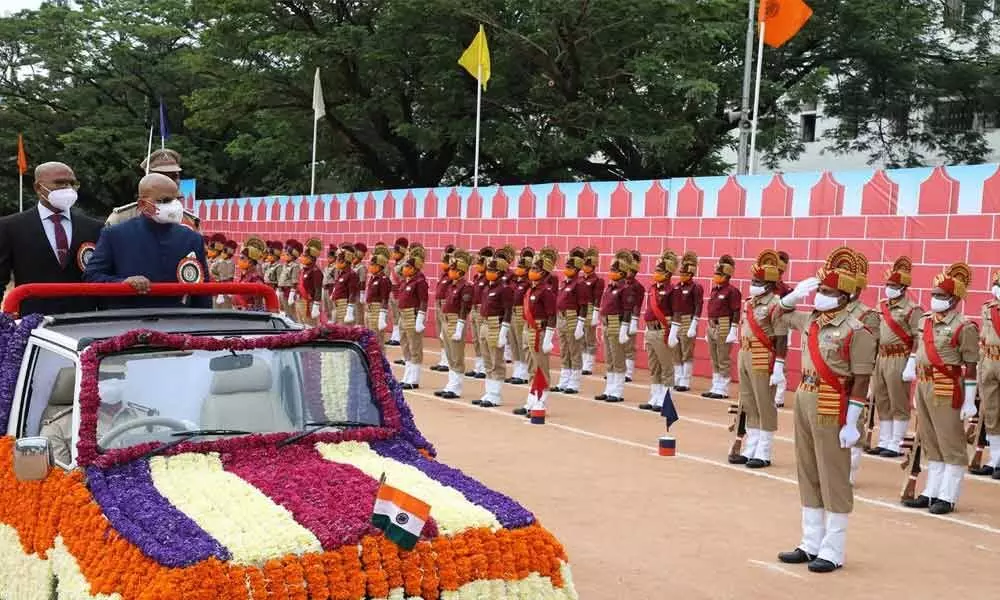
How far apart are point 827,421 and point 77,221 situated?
517 cm

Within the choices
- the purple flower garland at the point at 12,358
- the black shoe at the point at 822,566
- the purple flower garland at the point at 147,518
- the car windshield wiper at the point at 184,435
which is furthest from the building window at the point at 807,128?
the purple flower garland at the point at 147,518

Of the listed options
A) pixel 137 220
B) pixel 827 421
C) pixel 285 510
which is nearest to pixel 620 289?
pixel 827 421

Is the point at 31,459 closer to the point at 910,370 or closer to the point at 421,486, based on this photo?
the point at 421,486

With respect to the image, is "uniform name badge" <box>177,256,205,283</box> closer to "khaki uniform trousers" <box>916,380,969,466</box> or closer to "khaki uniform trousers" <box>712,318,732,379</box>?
"khaki uniform trousers" <box>916,380,969,466</box>

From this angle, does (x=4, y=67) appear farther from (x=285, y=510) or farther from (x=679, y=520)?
(x=285, y=510)

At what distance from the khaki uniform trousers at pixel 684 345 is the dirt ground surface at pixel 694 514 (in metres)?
2.21

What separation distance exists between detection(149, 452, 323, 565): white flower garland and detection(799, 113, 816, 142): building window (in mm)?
33601

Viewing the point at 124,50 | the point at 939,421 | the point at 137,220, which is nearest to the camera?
the point at 137,220

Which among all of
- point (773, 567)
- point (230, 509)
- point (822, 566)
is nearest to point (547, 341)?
point (773, 567)

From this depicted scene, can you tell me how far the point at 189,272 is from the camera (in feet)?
22.8

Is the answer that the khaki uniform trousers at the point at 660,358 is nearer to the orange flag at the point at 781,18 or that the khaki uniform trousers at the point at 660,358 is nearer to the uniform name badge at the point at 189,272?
the orange flag at the point at 781,18

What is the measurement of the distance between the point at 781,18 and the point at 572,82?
10.7 m

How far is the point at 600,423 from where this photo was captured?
44.2 feet

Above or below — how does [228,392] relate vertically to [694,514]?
above
